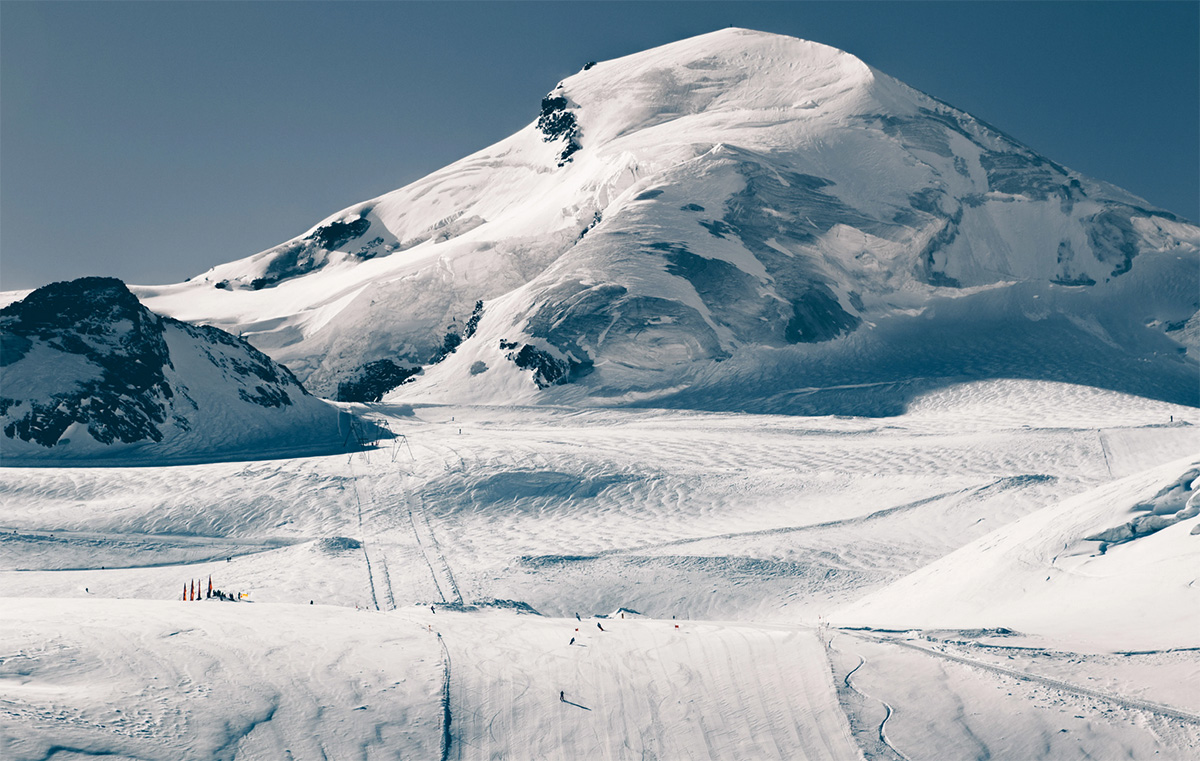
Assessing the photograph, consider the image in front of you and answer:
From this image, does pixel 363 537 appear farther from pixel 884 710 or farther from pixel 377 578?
pixel 884 710

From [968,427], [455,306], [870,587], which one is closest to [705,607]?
[870,587]

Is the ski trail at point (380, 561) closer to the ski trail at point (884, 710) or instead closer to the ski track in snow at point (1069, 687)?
the ski trail at point (884, 710)

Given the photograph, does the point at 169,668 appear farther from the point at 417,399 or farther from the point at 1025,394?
the point at 1025,394

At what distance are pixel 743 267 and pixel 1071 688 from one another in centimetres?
7909

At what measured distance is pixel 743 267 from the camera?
9788 centimetres

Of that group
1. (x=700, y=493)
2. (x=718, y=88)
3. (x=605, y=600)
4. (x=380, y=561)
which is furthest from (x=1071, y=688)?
(x=718, y=88)

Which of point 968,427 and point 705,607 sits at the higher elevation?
point 705,607

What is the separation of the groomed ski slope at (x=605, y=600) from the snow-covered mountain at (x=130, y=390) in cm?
1052

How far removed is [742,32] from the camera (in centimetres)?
15050

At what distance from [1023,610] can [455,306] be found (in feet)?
280

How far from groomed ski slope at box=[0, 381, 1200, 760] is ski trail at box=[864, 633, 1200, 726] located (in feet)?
0.35

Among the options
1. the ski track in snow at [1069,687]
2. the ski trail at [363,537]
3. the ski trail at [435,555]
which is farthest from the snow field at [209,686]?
the ski track in snow at [1069,687]

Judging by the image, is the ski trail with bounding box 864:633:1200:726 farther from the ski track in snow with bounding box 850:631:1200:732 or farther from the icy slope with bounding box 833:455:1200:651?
the icy slope with bounding box 833:455:1200:651

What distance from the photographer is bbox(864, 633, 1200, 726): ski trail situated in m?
19.6
